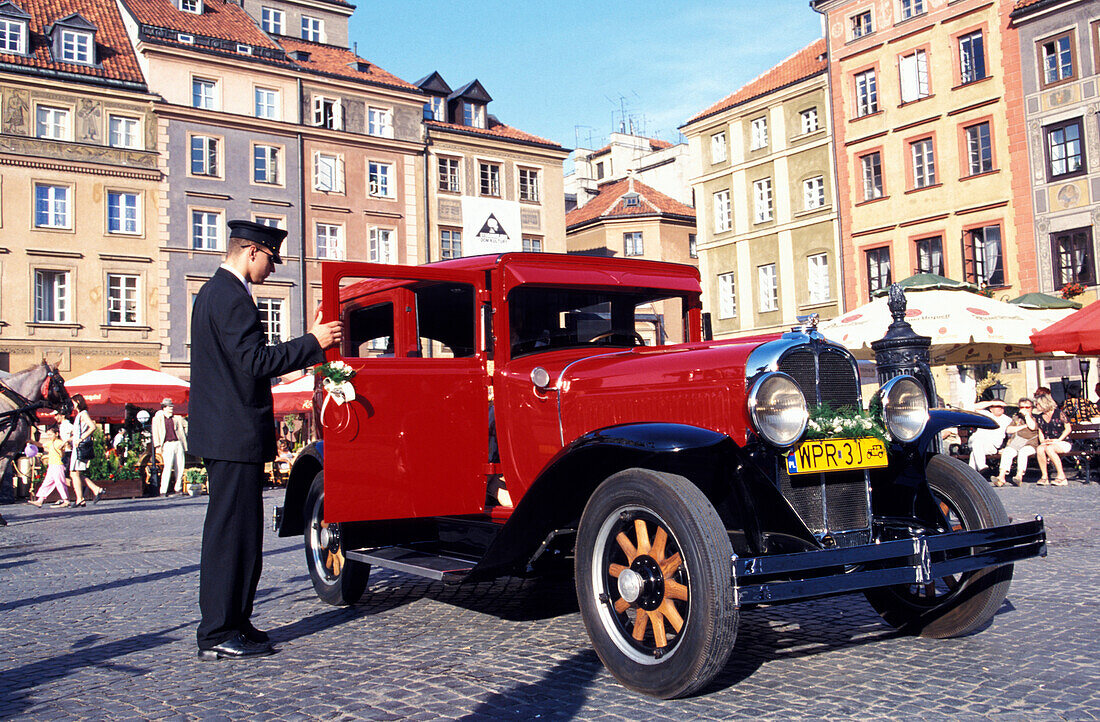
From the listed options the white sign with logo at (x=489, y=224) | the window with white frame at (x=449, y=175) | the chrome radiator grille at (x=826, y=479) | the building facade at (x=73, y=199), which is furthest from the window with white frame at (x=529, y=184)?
the chrome radiator grille at (x=826, y=479)

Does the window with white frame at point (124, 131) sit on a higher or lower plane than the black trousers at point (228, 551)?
higher

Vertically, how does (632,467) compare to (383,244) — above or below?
below

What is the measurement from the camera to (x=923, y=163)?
110 ft

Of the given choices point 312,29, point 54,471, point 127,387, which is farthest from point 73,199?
point 54,471

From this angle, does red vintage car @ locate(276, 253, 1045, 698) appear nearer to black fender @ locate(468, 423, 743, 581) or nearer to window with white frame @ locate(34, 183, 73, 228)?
black fender @ locate(468, 423, 743, 581)

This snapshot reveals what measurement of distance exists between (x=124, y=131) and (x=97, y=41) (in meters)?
3.84

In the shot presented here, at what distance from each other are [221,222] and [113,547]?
1088 inches

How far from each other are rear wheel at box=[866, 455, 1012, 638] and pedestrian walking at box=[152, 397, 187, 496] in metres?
17.9

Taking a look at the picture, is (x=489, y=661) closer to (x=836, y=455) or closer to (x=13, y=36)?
(x=836, y=455)

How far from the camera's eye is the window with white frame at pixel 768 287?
3935cm

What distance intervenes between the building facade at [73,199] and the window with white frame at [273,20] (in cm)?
787

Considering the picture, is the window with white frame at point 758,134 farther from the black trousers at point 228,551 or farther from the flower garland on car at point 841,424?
the black trousers at point 228,551

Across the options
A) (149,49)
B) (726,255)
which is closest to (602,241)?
(726,255)

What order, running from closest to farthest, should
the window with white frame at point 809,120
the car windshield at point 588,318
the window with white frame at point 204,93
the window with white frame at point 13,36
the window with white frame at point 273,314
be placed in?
the car windshield at point 588,318
the window with white frame at point 13,36
the window with white frame at point 204,93
the window with white frame at point 273,314
the window with white frame at point 809,120
